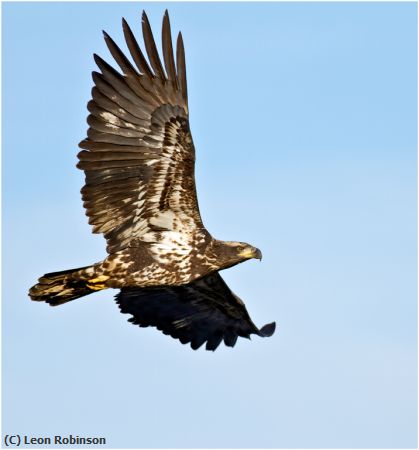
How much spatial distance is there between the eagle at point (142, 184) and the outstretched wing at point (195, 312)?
2.04 m

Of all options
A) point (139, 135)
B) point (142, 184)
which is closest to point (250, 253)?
point (142, 184)

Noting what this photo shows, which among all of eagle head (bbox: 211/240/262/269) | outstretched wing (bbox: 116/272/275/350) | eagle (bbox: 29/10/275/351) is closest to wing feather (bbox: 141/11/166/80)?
eagle (bbox: 29/10/275/351)

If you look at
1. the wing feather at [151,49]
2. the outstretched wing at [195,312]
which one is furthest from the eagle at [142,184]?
the outstretched wing at [195,312]

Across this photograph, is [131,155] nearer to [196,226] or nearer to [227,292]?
[196,226]

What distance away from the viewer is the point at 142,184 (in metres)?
21.8

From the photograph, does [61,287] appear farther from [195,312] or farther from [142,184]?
[195,312]

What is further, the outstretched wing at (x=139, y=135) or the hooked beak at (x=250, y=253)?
the hooked beak at (x=250, y=253)

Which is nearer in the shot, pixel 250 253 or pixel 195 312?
pixel 250 253

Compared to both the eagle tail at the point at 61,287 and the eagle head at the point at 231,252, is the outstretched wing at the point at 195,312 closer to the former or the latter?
the eagle head at the point at 231,252

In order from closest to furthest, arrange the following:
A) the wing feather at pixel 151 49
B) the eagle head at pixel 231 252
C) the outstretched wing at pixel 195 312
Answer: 1. the wing feather at pixel 151 49
2. the eagle head at pixel 231 252
3. the outstretched wing at pixel 195 312

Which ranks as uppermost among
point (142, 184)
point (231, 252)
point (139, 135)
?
point (139, 135)

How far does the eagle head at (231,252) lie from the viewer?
21938 mm

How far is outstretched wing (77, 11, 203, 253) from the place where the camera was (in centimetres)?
2161

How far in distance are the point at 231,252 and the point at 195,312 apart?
3075 mm
